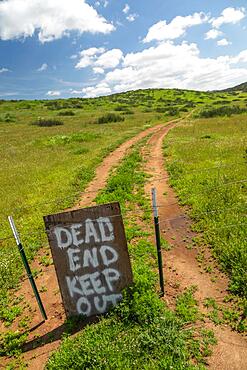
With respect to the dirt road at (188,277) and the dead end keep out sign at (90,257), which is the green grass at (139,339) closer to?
the dirt road at (188,277)

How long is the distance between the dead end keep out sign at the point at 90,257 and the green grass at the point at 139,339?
34 centimetres

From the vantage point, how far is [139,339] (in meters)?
4.39

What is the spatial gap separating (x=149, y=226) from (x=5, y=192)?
8432mm

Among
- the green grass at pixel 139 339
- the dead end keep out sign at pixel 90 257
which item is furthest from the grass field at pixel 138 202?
the dead end keep out sign at pixel 90 257

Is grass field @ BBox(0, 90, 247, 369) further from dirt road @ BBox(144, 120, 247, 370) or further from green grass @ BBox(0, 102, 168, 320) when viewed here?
dirt road @ BBox(144, 120, 247, 370)

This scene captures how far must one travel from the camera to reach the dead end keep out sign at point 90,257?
4.84 metres

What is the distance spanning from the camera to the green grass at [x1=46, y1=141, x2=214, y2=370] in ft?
13.4

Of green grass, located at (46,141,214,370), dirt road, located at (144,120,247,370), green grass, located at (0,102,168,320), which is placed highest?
green grass, located at (0,102,168,320)

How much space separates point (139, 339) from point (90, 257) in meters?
1.54

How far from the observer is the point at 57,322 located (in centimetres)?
528

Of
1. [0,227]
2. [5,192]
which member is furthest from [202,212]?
[5,192]

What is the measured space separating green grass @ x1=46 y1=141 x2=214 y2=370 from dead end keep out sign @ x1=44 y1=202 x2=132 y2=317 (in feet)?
1.12

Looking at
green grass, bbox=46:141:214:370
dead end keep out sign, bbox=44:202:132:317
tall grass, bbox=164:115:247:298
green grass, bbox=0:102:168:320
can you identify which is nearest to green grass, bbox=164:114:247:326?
tall grass, bbox=164:115:247:298

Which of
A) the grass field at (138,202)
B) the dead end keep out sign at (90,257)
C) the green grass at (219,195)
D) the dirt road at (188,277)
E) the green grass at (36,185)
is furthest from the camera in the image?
the green grass at (36,185)
